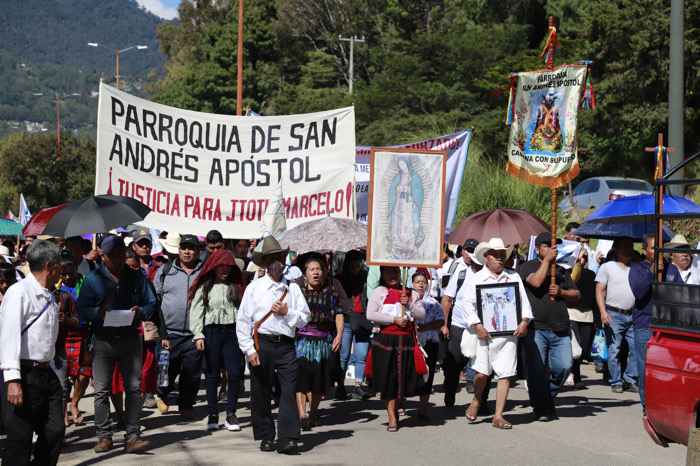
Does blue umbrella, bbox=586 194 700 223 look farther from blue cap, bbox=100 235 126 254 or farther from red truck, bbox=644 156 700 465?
blue cap, bbox=100 235 126 254

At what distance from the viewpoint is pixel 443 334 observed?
10766 mm

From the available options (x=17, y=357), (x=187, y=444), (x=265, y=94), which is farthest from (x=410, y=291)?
(x=265, y=94)

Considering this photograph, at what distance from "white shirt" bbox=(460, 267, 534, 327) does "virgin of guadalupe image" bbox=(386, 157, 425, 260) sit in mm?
697

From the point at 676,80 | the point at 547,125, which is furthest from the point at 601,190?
the point at 547,125

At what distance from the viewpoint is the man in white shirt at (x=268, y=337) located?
26.0 ft

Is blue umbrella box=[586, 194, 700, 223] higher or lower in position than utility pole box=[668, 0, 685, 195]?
lower

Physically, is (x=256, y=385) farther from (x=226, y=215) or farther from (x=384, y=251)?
(x=226, y=215)

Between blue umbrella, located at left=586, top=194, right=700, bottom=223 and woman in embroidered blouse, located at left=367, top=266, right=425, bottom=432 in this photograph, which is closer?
woman in embroidered blouse, located at left=367, top=266, right=425, bottom=432

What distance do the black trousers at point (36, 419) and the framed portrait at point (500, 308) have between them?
4.29 m

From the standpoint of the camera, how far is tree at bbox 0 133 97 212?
56.0m

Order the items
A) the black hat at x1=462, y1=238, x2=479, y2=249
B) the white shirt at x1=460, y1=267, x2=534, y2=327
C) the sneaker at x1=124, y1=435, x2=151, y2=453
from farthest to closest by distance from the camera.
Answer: the black hat at x1=462, y1=238, x2=479, y2=249 → the white shirt at x1=460, y1=267, x2=534, y2=327 → the sneaker at x1=124, y1=435, x2=151, y2=453

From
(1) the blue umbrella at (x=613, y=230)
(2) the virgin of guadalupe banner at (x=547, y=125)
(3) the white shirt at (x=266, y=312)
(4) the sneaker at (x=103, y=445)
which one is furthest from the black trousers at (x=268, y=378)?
(1) the blue umbrella at (x=613, y=230)

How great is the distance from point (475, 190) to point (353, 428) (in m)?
14.9

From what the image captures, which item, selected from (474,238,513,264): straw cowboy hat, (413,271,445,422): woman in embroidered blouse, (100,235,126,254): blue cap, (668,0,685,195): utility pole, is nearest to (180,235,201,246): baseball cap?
(100,235,126,254): blue cap
